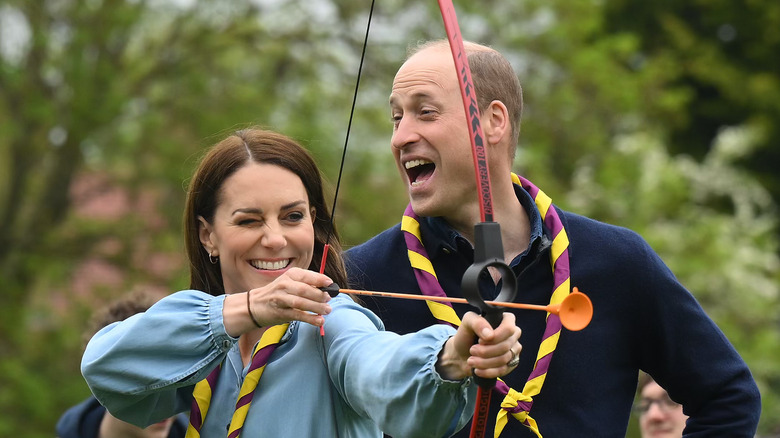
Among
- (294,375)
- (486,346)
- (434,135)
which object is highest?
(434,135)

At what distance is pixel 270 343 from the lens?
3400 mm

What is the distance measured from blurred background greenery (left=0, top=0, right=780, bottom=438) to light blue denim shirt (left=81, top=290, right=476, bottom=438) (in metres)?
11.1

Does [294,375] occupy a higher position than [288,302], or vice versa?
[288,302]

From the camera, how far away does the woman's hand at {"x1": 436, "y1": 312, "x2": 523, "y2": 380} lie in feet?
8.75

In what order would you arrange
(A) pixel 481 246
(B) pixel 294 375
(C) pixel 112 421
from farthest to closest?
(C) pixel 112 421
(B) pixel 294 375
(A) pixel 481 246

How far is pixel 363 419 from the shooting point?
11.2 ft

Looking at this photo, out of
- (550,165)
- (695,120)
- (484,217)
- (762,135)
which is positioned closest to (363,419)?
(484,217)

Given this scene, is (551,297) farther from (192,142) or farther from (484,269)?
(192,142)

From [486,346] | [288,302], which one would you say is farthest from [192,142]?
[486,346]

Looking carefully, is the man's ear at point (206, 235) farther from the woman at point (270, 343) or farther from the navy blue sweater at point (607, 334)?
the navy blue sweater at point (607, 334)

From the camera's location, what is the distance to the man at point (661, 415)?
5.82 metres

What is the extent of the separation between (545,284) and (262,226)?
1.21m

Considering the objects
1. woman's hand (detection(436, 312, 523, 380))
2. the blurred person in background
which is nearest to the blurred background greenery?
the blurred person in background

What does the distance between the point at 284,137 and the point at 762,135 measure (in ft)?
66.4
